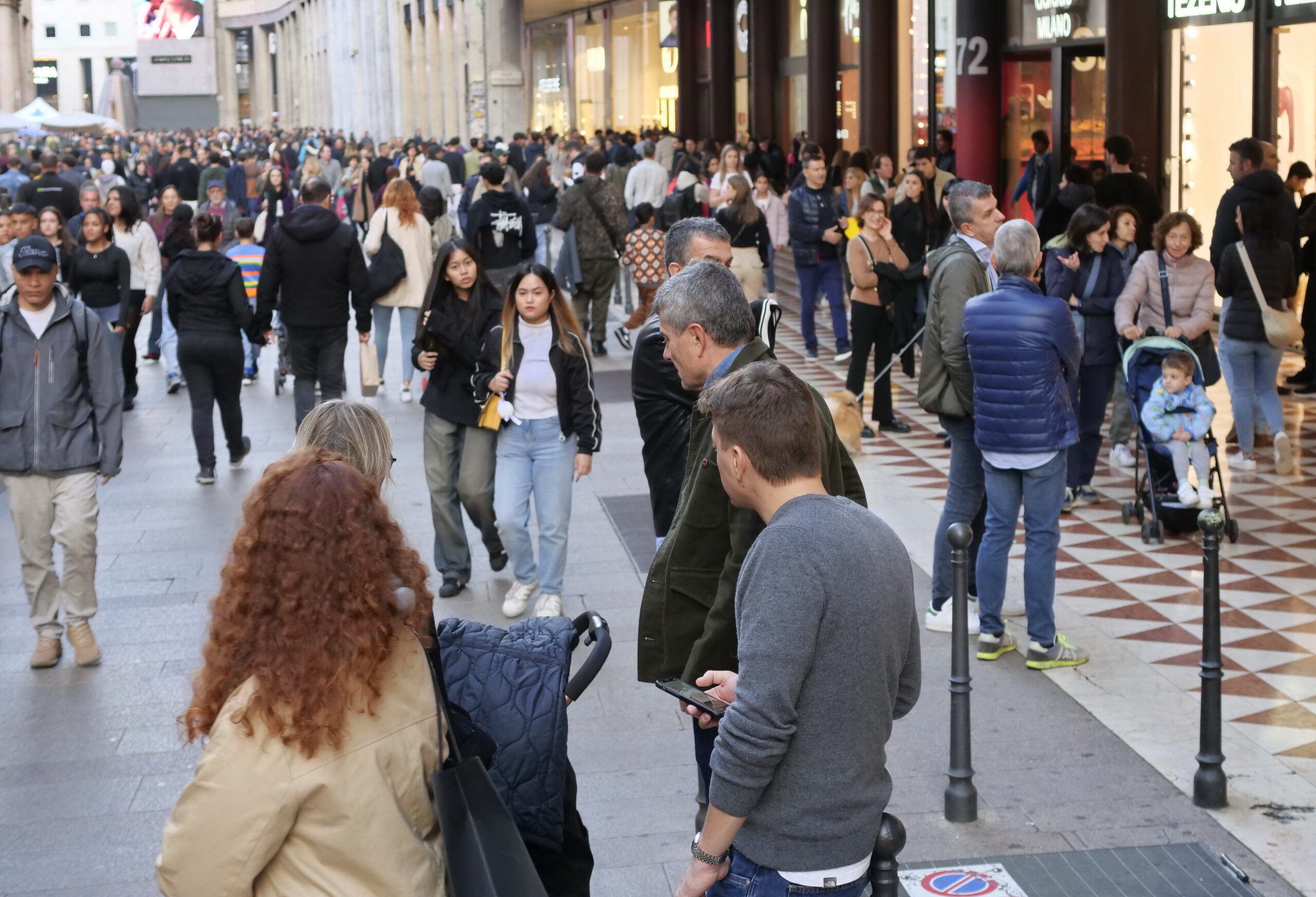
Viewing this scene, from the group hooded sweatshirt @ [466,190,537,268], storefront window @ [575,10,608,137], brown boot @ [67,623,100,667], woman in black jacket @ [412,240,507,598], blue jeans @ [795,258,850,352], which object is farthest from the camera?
storefront window @ [575,10,608,137]

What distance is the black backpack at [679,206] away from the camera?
18.7 metres

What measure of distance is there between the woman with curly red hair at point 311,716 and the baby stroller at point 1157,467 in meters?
7.30

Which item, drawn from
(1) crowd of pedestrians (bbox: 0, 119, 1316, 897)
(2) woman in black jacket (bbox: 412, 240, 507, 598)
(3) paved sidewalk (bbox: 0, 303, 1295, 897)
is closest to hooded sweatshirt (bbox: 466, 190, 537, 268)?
(1) crowd of pedestrians (bbox: 0, 119, 1316, 897)

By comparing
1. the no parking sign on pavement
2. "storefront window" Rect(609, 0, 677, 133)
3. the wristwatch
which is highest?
"storefront window" Rect(609, 0, 677, 133)

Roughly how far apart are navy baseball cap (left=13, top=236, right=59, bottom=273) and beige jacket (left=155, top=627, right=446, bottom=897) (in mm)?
5131

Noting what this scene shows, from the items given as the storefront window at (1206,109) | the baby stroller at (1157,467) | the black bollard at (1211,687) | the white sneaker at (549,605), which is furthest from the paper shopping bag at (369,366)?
the storefront window at (1206,109)

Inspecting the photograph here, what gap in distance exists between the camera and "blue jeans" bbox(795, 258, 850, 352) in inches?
626

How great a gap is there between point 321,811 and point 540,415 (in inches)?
205

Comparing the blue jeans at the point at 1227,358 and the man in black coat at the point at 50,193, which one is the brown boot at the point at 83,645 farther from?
the man in black coat at the point at 50,193

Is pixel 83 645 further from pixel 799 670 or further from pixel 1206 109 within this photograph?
pixel 1206 109

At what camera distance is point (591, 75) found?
46.8 metres

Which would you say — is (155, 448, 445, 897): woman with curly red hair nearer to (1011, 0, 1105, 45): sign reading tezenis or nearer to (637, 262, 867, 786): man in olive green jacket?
(637, 262, 867, 786): man in olive green jacket

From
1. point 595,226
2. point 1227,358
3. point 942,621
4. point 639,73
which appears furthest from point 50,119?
point 942,621

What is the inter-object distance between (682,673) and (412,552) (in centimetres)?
146
